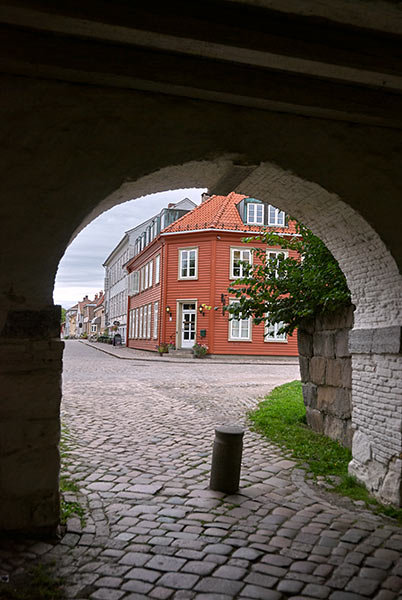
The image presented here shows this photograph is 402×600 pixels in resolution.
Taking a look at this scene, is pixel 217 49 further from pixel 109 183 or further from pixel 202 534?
pixel 202 534

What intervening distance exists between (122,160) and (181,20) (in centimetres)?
109

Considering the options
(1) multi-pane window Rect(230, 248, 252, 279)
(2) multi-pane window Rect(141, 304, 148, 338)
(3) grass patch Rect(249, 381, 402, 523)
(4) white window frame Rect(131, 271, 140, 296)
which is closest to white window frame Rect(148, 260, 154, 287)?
(2) multi-pane window Rect(141, 304, 148, 338)

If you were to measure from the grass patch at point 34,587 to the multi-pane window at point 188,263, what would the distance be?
72.7ft

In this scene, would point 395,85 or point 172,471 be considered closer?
point 395,85

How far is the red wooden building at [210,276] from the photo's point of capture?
24.4 metres

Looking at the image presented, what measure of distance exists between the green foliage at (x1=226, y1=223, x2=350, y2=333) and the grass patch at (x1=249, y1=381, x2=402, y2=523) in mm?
1478

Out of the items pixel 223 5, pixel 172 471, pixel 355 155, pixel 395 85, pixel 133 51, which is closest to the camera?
pixel 223 5

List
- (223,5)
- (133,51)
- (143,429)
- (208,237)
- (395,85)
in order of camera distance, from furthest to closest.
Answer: (208,237)
(143,429)
(395,85)
(133,51)
(223,5)

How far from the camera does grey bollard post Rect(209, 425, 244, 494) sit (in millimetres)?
4828

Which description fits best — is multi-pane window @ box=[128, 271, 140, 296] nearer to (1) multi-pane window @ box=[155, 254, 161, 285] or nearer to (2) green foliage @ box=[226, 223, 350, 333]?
(1) multi-pane window @ box=[155, 254, 161, 285]

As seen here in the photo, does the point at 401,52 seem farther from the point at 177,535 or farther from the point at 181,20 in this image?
the point at 177,535

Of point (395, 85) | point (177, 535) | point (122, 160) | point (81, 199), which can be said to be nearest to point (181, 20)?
point (122, 160)

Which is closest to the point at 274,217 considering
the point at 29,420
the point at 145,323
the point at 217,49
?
the point at 145,323

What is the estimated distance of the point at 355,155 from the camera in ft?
14.5
